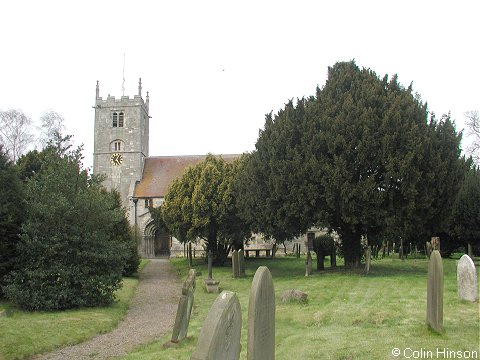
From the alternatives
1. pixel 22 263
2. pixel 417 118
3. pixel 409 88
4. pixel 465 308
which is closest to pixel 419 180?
pixel 417 118

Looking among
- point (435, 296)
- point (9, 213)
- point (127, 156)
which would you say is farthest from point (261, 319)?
point (127, 156)

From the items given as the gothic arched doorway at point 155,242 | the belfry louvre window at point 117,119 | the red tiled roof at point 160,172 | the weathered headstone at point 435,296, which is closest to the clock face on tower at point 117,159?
the red tiled roof at point 160,172

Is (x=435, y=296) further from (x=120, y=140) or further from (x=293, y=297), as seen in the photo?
(x=120, y=140)

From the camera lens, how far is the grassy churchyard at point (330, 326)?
7129 millimetres

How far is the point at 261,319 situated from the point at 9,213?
35.2 ft

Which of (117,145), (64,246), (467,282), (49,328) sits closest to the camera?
(49,328)

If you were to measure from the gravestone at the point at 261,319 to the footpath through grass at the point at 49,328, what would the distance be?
5.38 metres

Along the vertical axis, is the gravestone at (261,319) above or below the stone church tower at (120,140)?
below

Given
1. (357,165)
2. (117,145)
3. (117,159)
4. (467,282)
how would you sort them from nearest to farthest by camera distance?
(467,282)
(357,165)
(117,159)
(117,145)

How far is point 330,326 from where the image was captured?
9.12m

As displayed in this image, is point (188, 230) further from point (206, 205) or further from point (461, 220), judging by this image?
point (461, 220)

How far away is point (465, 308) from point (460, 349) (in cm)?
370

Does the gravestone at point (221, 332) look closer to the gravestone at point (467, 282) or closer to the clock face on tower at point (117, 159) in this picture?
the gravestone at point (467, 282)

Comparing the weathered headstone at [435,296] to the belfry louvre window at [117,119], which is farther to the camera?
the belfry louvre window at [117,119]
